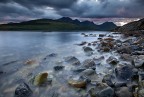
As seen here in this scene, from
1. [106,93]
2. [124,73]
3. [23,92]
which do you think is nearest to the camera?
[106,93]

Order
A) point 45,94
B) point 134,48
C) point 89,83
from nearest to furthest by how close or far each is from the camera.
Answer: point 45,94 → point 89,83 → point 134,48

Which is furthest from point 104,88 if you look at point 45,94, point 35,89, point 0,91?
point 0,91

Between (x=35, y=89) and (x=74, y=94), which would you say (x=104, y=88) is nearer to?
(x=74, y=94)

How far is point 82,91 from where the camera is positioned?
29.2ft

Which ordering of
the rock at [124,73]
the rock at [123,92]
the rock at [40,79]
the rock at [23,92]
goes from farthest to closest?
the rock at [124,73] → the rock at [40,79] → the rock at [23,92] → the rock at [123,92]

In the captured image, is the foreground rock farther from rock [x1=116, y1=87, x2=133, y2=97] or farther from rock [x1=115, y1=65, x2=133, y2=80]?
rock [x1=115, y1=65, x2=133, y2=80]

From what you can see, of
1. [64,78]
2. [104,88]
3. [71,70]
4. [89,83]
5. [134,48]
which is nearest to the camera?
[104,88]

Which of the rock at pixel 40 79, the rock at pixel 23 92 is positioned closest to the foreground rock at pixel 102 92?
the rock at pixel 23 92

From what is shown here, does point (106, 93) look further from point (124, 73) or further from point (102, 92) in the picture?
point (124, 73)

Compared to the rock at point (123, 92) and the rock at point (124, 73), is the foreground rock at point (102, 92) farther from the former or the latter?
the rock at point (124, 73)

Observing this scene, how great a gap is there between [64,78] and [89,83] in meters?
1.98

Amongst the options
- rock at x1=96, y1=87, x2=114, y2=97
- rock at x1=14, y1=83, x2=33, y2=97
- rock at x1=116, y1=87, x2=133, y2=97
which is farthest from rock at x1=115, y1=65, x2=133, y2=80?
rock at x1=14, y1=83, x2=33, y2=97

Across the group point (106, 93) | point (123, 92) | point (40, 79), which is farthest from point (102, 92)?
point (40, 79)

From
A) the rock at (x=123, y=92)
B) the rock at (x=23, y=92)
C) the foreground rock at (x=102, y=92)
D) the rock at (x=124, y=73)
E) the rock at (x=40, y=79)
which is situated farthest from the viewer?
the rock at (x=124, y=73)
